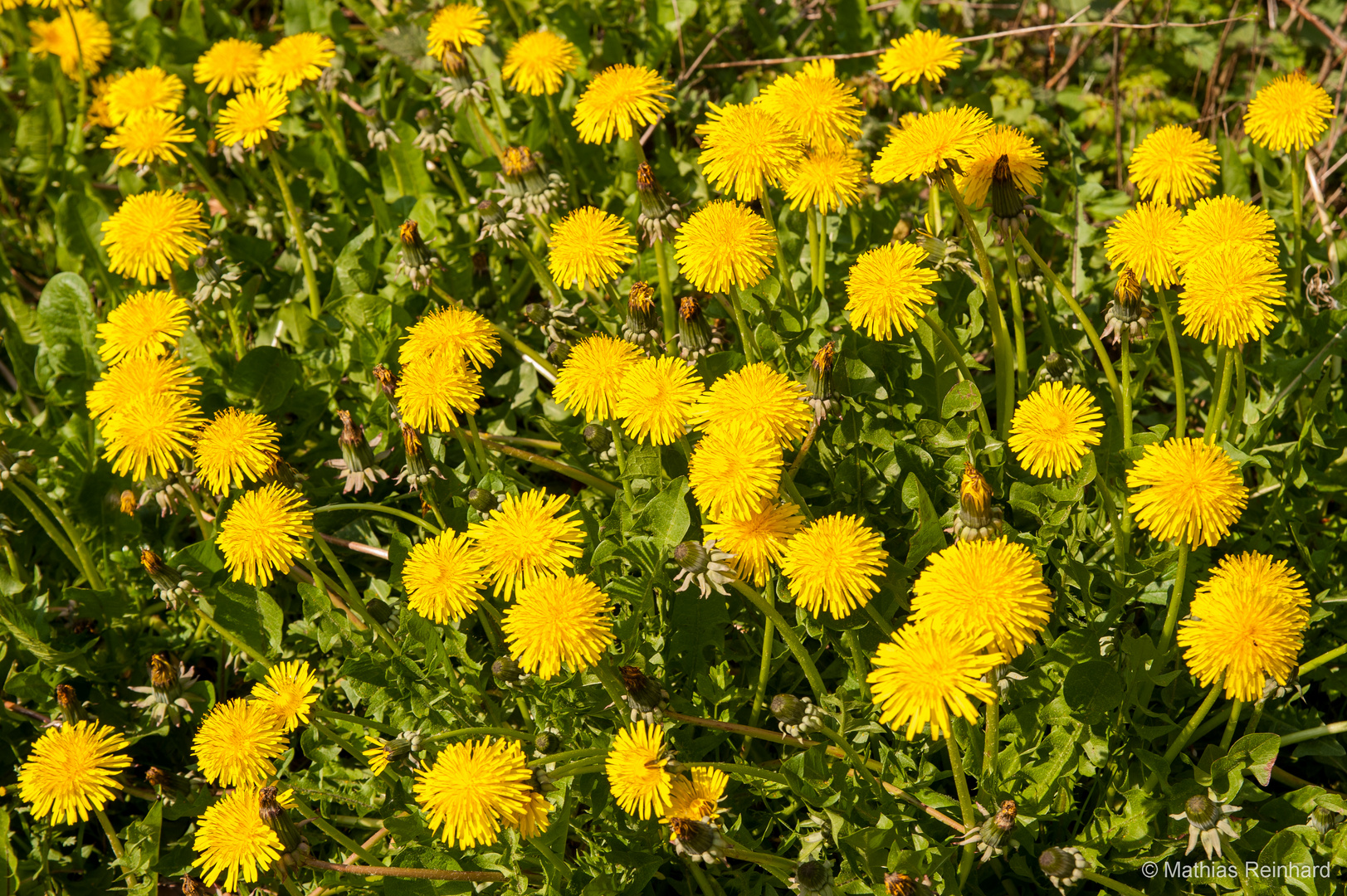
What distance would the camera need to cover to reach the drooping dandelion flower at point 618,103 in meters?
2.59

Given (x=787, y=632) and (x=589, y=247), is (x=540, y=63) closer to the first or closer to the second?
(x=589, y=247)

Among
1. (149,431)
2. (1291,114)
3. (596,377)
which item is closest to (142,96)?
(149,431)

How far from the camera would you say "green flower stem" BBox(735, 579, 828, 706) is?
194 centimetres

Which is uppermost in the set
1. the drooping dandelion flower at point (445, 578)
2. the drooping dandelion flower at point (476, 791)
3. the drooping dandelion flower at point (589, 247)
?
the drooping dandelion flower at point (589, 247)

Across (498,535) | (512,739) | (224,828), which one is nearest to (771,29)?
(498,535)

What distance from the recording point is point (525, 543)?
2025mm

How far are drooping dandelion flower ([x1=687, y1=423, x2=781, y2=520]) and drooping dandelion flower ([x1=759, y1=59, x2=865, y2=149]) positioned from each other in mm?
860

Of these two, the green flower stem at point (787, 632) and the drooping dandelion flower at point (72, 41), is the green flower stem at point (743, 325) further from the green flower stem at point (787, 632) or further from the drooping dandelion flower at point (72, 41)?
the drooping dandelion flower at point (72, 41)

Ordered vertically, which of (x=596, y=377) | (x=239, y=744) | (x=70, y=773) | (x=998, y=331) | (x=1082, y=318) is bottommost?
(x=70, y=773)

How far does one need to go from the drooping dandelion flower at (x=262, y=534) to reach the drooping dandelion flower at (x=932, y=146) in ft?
4.77

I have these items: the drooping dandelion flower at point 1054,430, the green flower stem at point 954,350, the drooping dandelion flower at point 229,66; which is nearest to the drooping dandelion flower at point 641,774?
the drooping dandelion flower at point 1054,430

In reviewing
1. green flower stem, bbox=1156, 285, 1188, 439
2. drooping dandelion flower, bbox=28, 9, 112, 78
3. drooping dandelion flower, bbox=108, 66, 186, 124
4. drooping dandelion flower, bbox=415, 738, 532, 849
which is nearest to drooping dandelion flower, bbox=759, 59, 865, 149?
green flower stem, bbox=1156, 285, 1188, 439

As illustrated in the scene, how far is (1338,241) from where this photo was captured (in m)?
2.85

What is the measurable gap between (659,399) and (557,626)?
19.8 inches
